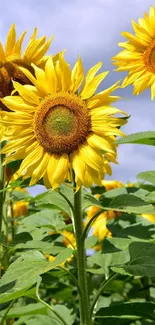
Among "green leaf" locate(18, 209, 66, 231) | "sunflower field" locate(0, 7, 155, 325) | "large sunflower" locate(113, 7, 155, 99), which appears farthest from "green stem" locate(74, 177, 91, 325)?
"large sunflower" locate(113, 7, 155, 99)

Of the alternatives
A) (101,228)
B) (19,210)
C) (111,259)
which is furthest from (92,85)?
(19,210)

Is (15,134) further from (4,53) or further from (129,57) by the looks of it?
(129,57)

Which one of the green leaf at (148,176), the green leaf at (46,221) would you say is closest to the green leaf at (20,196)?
the green leaf at (46,221)

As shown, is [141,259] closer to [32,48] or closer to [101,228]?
[32,48]

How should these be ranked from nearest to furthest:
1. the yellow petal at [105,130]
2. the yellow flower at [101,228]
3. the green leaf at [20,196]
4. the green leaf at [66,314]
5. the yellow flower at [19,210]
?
1. the yellow petal at [105,130]
2. the green leaf at [66,314]
3. the green leaf at [20,196]
4. the yellow flower at [101,228]
5. the yellow flower at [19,210]

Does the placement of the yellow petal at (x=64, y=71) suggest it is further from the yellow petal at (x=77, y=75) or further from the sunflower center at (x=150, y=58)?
the sunflower center at (x=150, y=58)

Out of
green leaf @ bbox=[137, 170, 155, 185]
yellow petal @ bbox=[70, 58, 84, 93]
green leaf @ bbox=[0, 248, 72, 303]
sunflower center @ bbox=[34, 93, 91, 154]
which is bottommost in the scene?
green leaf @ bbox=[0, 248, 72, 303]

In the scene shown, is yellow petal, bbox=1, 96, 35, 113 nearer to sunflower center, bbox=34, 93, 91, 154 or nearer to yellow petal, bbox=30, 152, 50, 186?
sunflower center, bbox=34, 93, 91, 154
